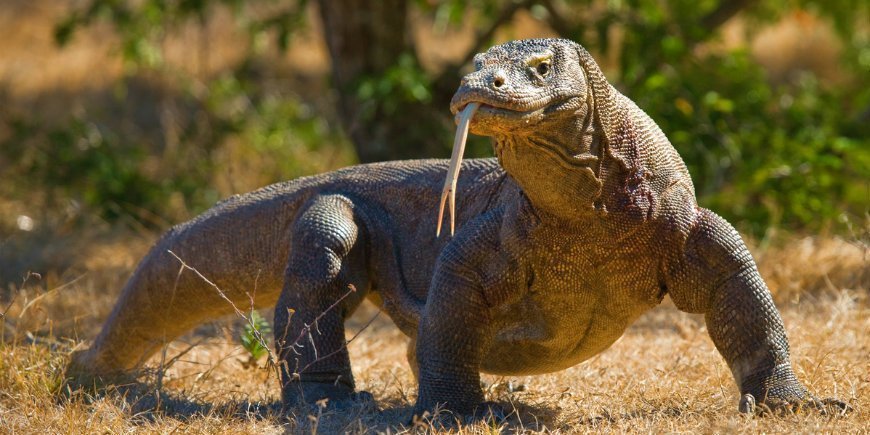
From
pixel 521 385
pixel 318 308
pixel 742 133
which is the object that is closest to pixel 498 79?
pixel 318 308

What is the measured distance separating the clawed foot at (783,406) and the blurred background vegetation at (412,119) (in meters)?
2.43

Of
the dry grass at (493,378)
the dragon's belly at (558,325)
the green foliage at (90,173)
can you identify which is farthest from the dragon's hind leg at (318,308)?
the green foliage at (90,173)

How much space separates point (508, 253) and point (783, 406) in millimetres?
953

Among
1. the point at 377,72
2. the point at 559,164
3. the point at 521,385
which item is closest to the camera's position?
the point at 559,164

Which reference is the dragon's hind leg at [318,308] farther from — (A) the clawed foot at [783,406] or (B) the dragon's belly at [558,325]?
(A) the clawed foot at [783,406]

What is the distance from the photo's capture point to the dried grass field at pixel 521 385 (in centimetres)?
396

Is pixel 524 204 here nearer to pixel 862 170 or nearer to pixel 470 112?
pixel 470 112

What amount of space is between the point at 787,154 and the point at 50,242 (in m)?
4.81

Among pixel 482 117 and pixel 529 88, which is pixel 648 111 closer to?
pixel 529 88

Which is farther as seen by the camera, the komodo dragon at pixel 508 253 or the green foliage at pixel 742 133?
the green foliage at pixel 742 133

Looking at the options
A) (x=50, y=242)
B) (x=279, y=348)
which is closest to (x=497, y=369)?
(x=279, y=348)

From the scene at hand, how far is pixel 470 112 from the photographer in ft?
10.3

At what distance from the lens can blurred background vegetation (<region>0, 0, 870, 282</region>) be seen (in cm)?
749

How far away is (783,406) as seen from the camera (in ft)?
12.1
